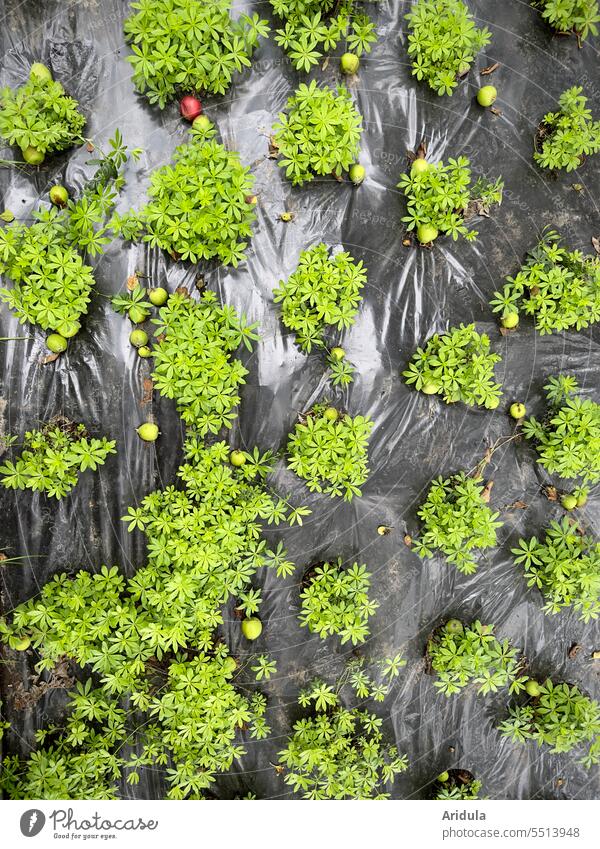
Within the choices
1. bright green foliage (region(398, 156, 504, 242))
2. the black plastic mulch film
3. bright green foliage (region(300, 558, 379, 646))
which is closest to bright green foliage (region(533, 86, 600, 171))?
the black plastic mulch film

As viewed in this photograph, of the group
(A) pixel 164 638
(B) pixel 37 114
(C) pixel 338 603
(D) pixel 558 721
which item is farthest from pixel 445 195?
(D) pixel 558 721

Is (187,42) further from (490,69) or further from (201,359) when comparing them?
(490,69)

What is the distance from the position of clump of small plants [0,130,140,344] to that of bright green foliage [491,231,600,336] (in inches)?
132

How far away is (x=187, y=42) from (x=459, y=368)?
3.28 metres

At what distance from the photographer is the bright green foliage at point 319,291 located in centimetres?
373

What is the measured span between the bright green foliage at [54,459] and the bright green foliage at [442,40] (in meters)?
4.02

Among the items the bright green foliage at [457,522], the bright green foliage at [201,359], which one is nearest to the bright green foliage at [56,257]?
the bright green foliage at [201,359]

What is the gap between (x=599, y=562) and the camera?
4.02 meters

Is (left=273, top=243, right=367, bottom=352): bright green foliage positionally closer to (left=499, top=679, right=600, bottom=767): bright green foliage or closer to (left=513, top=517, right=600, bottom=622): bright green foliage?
(left=513, top=517, right=600, bottom=622): bright green foliage

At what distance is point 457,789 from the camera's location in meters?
4.10

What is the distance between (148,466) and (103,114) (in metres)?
2.94

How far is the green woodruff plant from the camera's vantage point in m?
3.60

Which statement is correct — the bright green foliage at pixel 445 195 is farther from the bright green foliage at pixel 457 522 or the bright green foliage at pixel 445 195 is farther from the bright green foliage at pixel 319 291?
the bright green foliage at pixel 457 522
